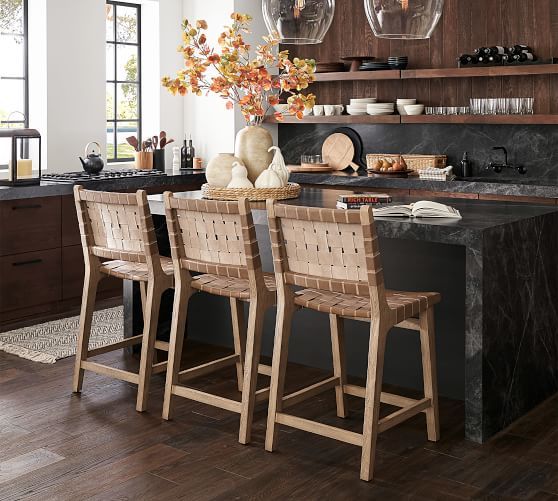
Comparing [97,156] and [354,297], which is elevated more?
[97,156]

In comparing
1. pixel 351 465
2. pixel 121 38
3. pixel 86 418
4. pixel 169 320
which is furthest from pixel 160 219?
pixel 121 38

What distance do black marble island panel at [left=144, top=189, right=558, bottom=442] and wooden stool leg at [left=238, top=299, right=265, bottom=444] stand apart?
61cm

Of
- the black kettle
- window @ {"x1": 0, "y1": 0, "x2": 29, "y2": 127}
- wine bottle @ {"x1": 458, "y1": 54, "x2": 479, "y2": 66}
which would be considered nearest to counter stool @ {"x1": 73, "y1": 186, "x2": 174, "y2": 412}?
the black kettle

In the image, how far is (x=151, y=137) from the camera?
7.62 meters

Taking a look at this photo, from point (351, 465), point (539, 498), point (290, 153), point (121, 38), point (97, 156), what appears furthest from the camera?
point (290, 153)

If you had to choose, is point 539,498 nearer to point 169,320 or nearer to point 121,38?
point 169,320

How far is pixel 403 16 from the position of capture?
10.5 ft

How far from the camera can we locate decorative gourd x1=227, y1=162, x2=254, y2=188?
4.44m

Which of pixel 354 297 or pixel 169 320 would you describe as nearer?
pixel 354 297

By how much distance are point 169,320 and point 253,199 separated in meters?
1.08

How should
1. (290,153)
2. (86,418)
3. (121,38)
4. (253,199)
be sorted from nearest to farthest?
(86,418), (253,199), (121,38), (290,153)

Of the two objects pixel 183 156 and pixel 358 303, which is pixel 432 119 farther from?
pixel 358 303

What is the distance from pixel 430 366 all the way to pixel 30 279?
10.5 feet

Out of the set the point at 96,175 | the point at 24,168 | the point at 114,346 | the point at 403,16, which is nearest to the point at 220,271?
the point at 114,346
